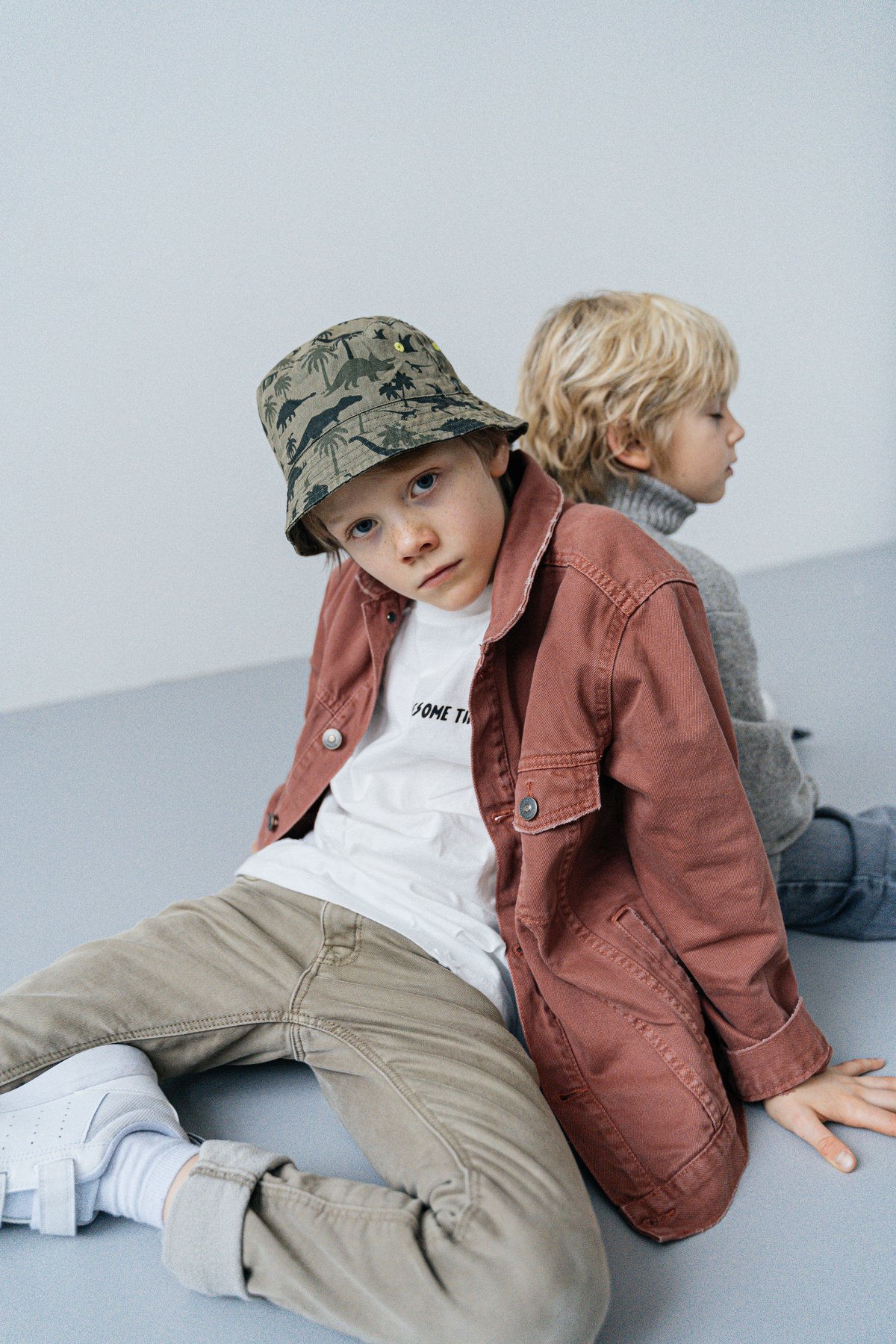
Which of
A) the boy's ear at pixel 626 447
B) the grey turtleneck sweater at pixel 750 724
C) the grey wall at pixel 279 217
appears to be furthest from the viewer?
the grey wall at pixel 279 217

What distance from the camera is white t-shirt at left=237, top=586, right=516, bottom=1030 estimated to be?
976 millimetres

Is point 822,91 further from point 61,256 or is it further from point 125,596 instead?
point 125,596

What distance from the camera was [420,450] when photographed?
89 cm

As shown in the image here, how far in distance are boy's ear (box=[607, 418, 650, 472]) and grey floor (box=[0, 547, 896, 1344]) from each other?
543 millimetres

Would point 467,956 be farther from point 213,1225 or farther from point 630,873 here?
point 213,1225

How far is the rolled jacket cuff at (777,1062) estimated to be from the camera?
925 mm

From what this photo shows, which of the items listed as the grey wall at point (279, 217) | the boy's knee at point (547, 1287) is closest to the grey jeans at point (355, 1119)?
the boy's knee at point (547, 1287)

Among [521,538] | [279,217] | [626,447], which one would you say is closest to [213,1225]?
[521,538]

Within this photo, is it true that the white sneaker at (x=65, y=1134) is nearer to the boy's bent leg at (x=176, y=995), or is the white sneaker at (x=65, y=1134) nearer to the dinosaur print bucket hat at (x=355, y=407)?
the boy's bent leg at (x=176, y=995)

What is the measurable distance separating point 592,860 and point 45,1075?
0.48 meters

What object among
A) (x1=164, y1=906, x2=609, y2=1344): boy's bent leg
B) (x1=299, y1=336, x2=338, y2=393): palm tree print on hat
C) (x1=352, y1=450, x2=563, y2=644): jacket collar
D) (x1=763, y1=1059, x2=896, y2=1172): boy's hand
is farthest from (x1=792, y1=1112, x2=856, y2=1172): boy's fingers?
(x1=299, y1=336, x2=338, y2=393): palm tree print on hat

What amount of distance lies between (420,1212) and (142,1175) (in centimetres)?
23

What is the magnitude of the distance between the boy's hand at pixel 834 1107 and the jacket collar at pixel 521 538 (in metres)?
0.46

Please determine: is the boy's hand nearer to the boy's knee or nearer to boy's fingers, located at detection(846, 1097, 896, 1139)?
boy's fingers, located at detection(846, 1097, 896, 1139)
